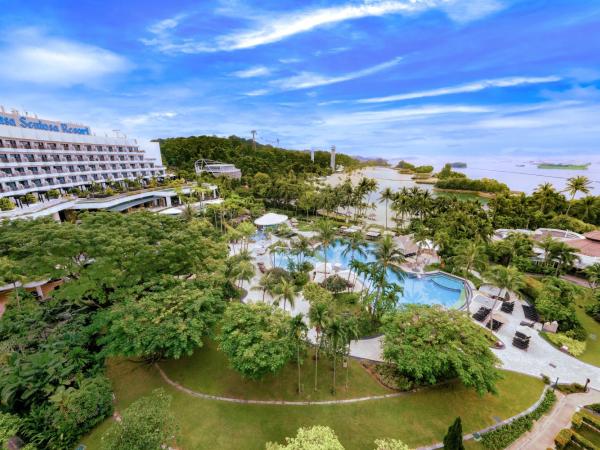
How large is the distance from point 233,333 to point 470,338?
48.9ft

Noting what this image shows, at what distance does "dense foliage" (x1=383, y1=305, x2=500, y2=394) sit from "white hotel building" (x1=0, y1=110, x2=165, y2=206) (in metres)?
61.7

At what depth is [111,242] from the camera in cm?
2047

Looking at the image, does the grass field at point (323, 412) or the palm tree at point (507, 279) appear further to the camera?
the palm tree at point (507, 279)

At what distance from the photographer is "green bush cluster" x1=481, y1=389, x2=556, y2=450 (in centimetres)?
1432

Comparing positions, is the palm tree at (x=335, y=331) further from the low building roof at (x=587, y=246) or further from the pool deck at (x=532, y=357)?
the low building roof at (x=587, y=246)

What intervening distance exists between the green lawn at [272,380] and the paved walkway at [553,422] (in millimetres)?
7337

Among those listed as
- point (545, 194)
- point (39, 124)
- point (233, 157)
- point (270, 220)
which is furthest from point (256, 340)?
point (233, 157)

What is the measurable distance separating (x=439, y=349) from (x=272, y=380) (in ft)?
36.4

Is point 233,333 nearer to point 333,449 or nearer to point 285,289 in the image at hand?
point 285,289

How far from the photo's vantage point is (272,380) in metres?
18.4

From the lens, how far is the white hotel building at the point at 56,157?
151 ft

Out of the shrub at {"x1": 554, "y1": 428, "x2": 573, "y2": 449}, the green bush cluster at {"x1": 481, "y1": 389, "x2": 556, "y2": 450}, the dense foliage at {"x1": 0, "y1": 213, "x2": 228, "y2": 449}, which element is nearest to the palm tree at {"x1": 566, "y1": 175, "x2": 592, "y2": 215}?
the green bush cluster at {"x1": 481, "y1": 389, "x2": 556, "y2": 450}

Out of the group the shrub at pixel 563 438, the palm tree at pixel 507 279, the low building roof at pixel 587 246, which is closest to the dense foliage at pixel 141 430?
the shrub at pixel 563 438

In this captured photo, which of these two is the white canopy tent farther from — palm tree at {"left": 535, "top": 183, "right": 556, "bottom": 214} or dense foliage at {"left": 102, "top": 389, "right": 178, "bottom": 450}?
palm tree at {"left": 535, "top": 183, "right": 556, "bottom": 214}
